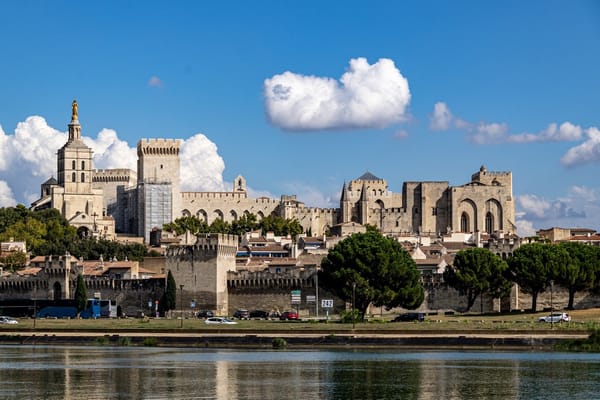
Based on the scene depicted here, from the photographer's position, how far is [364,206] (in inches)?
5984

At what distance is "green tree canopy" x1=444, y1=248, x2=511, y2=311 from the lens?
84.1m

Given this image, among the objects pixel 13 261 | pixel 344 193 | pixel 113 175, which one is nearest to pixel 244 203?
pixel 344 193

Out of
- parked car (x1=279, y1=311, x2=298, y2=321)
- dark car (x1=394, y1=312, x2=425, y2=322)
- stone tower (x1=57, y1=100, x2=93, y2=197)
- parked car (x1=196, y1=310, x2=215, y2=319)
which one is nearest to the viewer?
dark car (x1=394, y1=312, x2=425, y2=322)

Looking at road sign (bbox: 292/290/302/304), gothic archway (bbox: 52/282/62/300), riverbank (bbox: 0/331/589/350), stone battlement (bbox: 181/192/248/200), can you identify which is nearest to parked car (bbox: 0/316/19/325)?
gothic archway (bbox: 52/282/62/300)

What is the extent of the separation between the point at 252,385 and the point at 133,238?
90884mm

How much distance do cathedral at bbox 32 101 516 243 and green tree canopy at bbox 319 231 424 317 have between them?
201 feet

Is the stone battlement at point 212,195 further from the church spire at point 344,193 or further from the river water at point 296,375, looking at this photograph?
the river water at point 296,375

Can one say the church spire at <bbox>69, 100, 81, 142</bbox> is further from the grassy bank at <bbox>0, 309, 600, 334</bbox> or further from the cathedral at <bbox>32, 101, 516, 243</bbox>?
the grassy bank at <bbox>0, 309, 600, 334</bbox>

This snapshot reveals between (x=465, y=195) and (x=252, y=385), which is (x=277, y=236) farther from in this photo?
(x=252, y=385)

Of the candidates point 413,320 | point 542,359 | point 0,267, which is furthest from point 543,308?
point 0,267

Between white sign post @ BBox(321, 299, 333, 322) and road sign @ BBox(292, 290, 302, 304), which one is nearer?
white sign post @ BBox(321, 299, 333, 322)

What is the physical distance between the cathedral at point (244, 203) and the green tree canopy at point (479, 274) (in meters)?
58.6

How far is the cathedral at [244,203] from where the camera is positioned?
147 metres

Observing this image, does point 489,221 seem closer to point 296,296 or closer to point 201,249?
point 201,249
